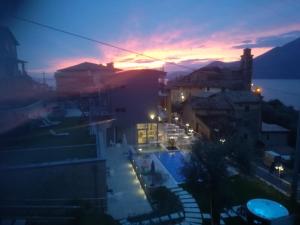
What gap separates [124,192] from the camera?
13.5m

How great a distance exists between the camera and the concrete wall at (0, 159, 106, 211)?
10086 millimetres

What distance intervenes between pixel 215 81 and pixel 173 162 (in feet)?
110

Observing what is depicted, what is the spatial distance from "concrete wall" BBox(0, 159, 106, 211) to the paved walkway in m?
0.93

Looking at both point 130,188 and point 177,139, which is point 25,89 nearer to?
point 130,188

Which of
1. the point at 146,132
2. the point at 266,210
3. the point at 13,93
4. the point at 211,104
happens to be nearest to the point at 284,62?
the point at 211,104

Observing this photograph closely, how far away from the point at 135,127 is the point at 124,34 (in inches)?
334

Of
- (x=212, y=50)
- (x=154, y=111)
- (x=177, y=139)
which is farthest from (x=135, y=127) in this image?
(x=212, y=50)

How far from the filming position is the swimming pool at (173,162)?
15.4 m

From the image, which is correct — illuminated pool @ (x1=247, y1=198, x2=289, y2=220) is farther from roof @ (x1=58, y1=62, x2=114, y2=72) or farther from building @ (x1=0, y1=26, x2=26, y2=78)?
roof @ (x1=58, y1=62, x2=114, y2=72)

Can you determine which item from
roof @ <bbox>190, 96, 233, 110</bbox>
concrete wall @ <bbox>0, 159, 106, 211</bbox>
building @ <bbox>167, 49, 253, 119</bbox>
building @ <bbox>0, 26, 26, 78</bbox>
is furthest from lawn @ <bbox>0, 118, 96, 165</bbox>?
building @ <bbox>167, 49, 253, 119</bbox>

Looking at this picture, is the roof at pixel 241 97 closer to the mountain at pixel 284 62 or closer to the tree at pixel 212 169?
the mountain at pixel 284 62

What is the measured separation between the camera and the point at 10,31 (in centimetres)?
1950

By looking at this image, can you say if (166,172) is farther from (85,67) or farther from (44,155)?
(85,67)

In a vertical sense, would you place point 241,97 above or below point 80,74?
below
